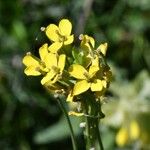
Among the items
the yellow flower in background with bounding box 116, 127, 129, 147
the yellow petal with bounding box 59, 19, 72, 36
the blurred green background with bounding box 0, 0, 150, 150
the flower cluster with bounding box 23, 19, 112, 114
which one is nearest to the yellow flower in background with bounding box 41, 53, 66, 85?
the flower cluster with bounding box 23, 19, 112, 114

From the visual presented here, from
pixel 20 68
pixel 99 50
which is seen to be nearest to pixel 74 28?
pixel 20 68

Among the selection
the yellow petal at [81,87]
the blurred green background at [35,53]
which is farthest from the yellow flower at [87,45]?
the blurred green background at [35,53]

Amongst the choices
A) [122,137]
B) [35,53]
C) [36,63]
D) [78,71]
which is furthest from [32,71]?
[35,53]

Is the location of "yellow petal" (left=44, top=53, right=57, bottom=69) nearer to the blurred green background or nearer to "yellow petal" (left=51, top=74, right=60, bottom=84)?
"yellow petal" (left=51, top=74, right=60, bottom=84)

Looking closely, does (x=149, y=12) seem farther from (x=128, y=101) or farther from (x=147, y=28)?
(x=128, y=101)

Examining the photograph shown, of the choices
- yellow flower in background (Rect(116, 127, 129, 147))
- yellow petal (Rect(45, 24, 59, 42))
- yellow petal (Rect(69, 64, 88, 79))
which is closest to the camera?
yellow petal (Rect(69, 64, 88, 79))

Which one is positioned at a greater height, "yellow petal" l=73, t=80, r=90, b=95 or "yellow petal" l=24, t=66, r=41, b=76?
"yellow petal" l=24, t=66, r=41, b=76

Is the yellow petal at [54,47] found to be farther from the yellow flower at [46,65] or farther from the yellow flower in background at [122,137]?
the yellow flower in background at [122,137]
